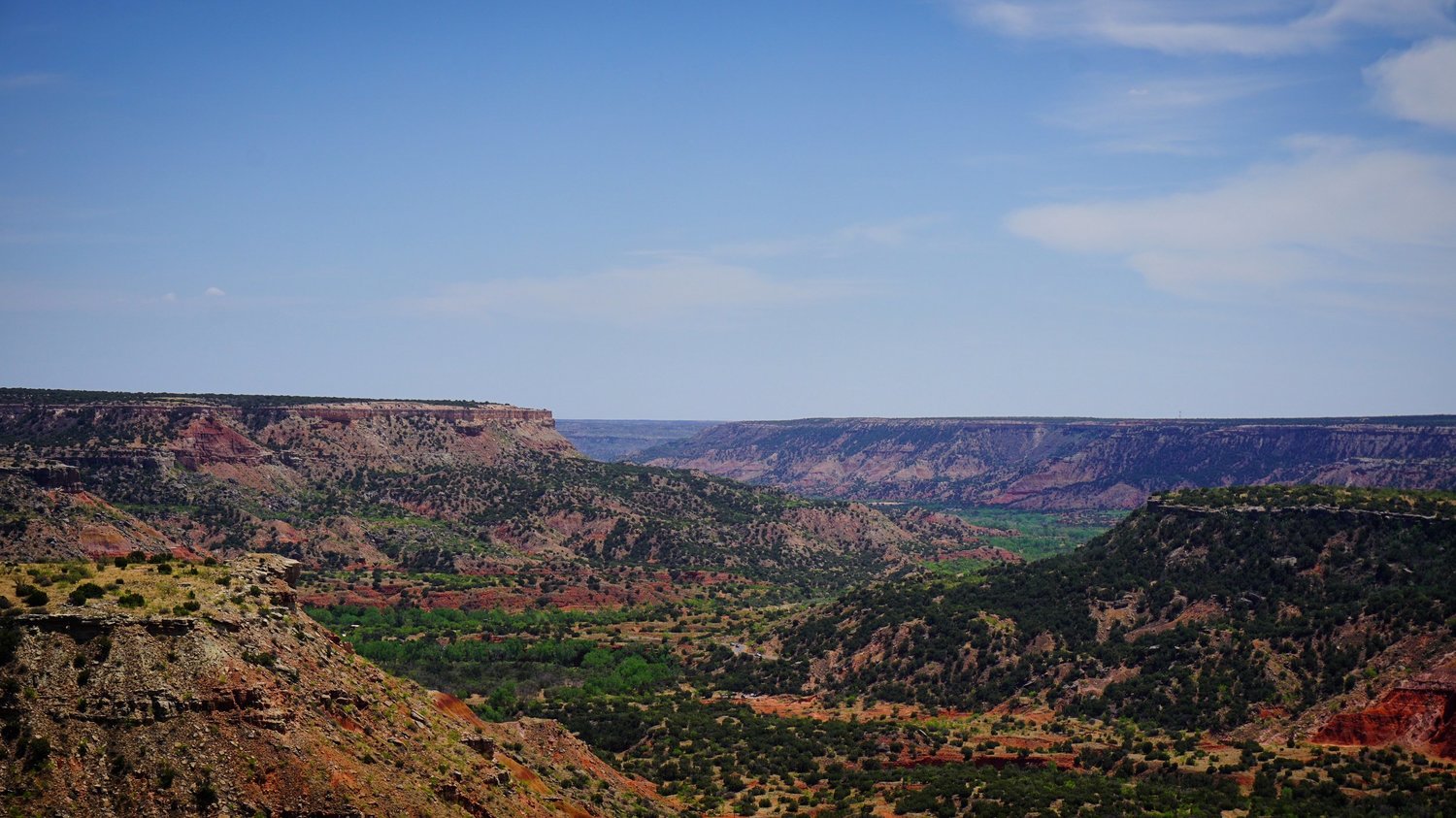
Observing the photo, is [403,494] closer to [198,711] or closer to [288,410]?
[288,410]

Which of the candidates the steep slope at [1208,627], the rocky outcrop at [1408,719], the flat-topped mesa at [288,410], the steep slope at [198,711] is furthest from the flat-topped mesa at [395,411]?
the rocky outcrop at [1408,719]

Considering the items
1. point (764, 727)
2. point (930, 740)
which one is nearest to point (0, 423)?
point (764, 727)

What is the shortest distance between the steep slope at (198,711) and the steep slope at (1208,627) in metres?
50.6

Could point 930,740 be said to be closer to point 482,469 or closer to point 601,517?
point 601,517

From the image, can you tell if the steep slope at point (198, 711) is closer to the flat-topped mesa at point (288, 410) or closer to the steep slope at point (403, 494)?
the steep slope at point (403, 494)

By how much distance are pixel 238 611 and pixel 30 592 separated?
556 cm

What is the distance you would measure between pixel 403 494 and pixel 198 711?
429 ft

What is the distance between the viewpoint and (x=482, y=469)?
172 meters

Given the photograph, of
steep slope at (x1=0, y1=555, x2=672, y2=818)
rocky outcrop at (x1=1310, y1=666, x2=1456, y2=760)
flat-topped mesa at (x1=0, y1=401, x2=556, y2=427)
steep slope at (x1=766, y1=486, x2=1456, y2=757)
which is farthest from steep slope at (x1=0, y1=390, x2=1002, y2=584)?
rocky outcrop at (x1=1310, y1=666, x2=1456, y2=760)

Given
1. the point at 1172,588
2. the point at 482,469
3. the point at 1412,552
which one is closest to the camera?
the point at 1412,552

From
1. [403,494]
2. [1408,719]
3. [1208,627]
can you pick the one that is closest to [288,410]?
[403,494]

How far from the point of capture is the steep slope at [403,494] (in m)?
137

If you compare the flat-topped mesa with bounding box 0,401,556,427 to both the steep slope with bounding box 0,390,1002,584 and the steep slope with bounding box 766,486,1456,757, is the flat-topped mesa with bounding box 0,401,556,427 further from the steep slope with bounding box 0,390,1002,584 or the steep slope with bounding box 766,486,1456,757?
the steep slope with bounding box 766,486,1456,757

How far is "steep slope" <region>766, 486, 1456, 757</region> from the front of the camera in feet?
229
